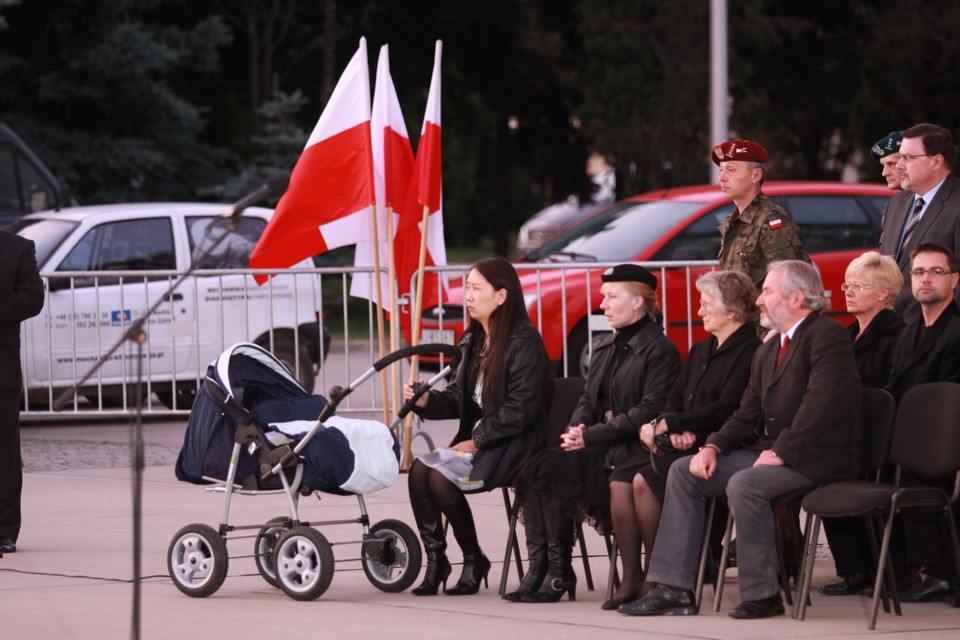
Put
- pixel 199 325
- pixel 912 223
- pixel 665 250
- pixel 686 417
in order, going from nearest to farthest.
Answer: pixel 686 417
pixel 912 223
pixel 199 325
pixel 665 250

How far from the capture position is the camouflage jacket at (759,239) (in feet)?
28.0

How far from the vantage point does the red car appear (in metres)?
13.5

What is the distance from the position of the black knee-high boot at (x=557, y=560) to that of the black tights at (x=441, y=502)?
379mm

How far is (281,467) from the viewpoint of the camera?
302 inches

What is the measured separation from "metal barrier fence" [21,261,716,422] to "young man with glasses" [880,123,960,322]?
4612mm

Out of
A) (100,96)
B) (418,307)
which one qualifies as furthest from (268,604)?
(100,96)

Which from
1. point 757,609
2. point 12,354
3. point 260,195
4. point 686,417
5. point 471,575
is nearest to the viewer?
point 260,195

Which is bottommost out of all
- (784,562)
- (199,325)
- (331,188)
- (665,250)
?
(784,562)

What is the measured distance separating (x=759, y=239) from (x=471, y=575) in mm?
2167

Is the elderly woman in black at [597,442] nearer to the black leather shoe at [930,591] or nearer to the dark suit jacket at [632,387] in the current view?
the dark suit jacket at [632,387]

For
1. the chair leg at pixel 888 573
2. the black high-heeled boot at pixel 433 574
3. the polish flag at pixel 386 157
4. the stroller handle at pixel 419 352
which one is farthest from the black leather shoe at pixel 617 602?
the polish flag at pixel 386 157

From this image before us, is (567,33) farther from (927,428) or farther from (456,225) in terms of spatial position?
(927,428)

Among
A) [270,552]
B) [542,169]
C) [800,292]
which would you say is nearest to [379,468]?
[270,552]

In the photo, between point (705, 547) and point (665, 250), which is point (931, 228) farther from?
Answer: point (665, 250)
